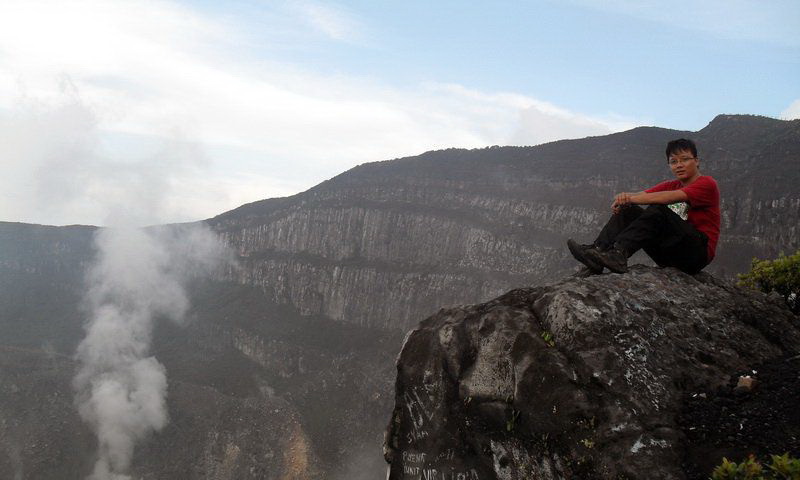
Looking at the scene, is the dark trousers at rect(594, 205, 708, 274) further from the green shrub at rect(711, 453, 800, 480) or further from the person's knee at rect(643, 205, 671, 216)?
the green shrub at rect(711, 453, 800, 480)

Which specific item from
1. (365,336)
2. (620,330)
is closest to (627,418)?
(620,330)

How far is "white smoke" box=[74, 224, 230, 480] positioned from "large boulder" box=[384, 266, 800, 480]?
78.2 meters

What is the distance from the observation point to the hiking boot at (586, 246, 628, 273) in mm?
9547

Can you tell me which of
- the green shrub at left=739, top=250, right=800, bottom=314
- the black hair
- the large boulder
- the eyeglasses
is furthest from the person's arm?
the green shrub at left=739, top=250, right=800, bottom=314

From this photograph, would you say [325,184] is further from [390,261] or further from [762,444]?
[762,444]

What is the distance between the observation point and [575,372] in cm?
765

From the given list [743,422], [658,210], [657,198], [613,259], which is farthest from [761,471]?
[658,210]

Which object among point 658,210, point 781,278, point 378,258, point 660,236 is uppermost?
point 658,210

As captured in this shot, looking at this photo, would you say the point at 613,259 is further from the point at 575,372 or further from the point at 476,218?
the point at 476,218

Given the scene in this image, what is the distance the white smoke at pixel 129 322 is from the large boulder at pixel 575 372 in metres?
78.2

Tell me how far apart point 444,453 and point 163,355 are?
104m

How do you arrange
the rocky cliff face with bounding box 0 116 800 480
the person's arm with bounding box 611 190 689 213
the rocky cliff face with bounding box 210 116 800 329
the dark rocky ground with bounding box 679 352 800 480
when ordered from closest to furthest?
the dark rocky ground with bounding box 679 352 800 480, the person's arm with bounding box 611 190 689 213, the rocky cliff face with bounding box 210 116 800 329, the rocky cliff face with bounding box 0 116 800 480

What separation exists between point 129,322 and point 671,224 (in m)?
119

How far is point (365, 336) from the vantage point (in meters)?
90.9
